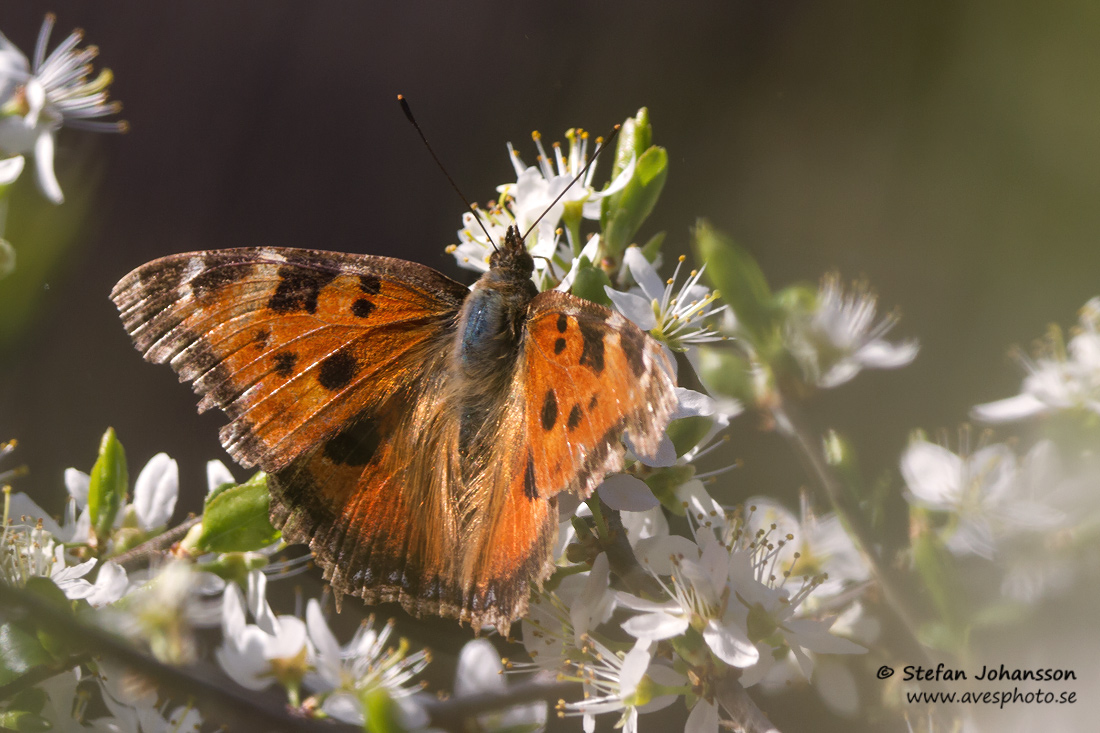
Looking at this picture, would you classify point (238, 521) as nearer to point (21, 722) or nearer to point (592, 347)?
point (21, 722)

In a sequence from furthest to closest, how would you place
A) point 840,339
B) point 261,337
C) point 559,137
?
point 559,137, point 840,339, point 261,337

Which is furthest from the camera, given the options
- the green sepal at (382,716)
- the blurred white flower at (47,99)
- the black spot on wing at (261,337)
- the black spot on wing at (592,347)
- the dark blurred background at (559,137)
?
the dark blurred background at (559,137)

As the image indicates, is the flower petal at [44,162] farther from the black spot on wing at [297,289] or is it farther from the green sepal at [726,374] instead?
the green sepal at [726,374]

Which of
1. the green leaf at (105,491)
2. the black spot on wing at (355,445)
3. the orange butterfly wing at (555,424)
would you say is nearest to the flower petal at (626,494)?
the orange butterfly wing at (555,424)

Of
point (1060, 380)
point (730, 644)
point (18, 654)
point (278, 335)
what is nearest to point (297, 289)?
point (278, 335)

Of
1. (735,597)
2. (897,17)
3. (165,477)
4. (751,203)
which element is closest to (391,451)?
(165,477)

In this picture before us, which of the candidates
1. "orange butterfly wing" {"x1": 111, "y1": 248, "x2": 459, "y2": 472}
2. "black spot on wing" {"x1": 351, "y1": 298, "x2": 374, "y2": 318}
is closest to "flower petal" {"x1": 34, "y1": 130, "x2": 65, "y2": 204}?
"orange butterfly wing" {"x1": 111, "y1": 248, "x2": 459, "y2": 472}
